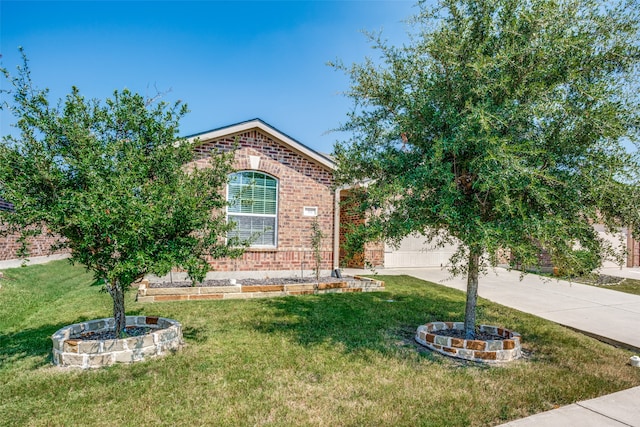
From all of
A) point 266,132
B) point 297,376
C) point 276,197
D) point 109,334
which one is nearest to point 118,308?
point 109,334

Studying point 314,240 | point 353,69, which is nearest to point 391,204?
point 353,69

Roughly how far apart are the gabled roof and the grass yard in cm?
476

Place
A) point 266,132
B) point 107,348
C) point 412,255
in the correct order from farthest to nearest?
point 412,255
point 266,132
point 107,348

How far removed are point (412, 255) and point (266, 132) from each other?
354 inches

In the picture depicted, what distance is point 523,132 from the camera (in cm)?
499

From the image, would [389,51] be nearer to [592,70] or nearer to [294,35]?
[592,70]

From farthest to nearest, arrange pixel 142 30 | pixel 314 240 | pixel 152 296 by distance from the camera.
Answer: pixel 314 240
pixel 142 30
pixel 152 296

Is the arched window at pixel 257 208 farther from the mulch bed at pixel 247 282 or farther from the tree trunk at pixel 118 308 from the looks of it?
the tree trunk at pixel 118 308

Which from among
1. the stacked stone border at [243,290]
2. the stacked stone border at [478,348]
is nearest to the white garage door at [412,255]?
the stacked stone border at [243,290]

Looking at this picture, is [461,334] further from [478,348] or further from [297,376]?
[297,376]

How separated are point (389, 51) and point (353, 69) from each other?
2.02 ft

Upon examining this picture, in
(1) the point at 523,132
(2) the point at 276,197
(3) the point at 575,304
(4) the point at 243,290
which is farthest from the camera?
(2) the point at 276,197

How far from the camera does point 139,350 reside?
4.70 m

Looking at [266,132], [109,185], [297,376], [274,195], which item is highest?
[266,132]
